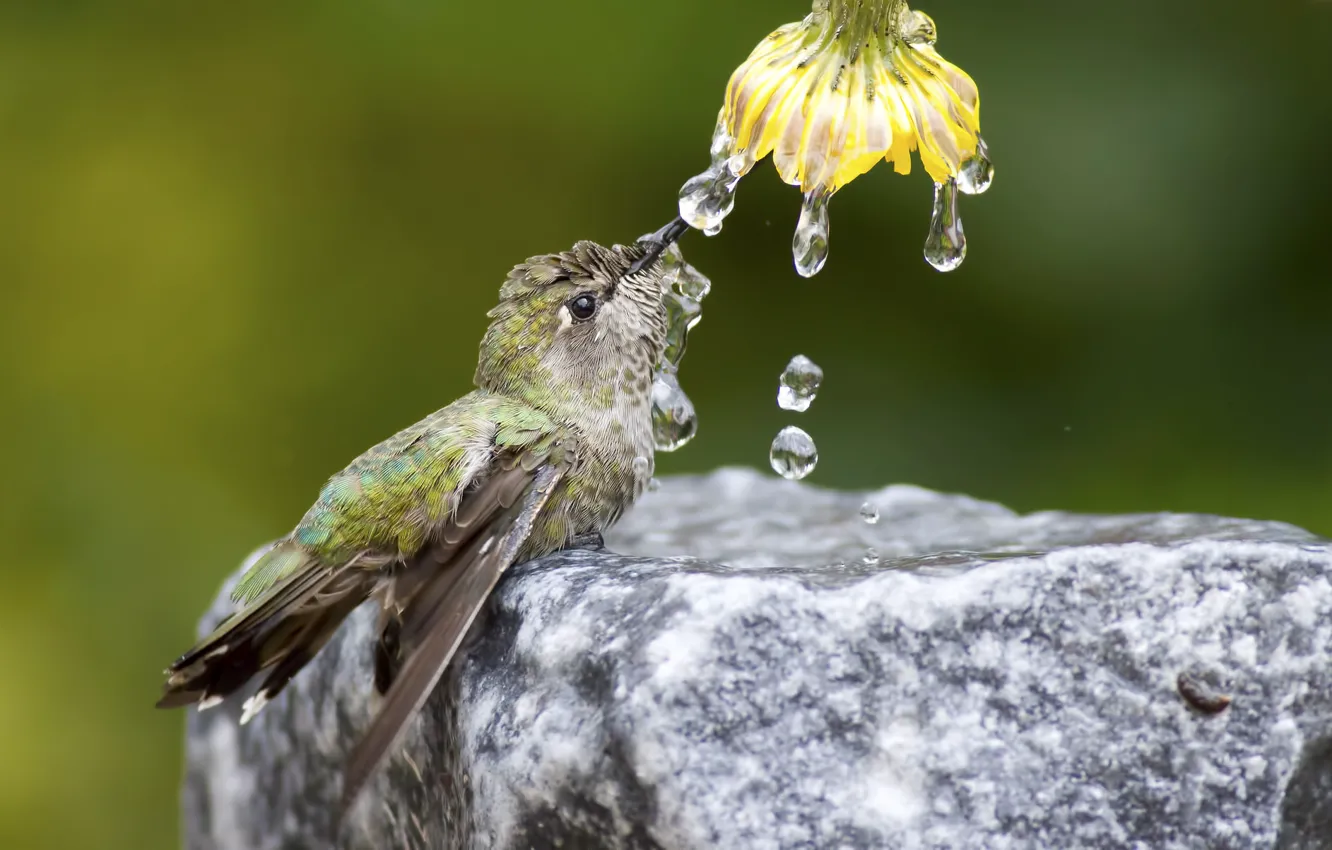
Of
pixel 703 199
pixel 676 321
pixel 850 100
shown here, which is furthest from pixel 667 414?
pixel 850 100

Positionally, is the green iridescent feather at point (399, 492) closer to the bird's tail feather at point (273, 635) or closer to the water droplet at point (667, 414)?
the bird's tail feather at point (273, 635)

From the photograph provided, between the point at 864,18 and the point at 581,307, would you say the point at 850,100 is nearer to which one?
the point at 864,18

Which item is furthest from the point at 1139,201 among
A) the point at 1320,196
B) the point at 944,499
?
the point at 944,499

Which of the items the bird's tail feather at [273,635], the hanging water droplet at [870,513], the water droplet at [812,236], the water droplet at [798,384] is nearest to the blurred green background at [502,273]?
the hanging water droplet at [870,513]

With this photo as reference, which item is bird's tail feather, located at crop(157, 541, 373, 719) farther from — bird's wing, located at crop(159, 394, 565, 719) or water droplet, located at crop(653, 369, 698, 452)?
water droplet, located at crop(653, 369, 698, 452)

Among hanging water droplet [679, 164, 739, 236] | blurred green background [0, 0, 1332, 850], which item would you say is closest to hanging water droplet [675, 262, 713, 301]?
hanging water droplet [679, 164, 739, 236]

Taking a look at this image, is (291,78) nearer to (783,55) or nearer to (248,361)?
(248,361)

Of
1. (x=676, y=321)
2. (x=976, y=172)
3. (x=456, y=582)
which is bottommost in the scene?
(x=456, y=582)
